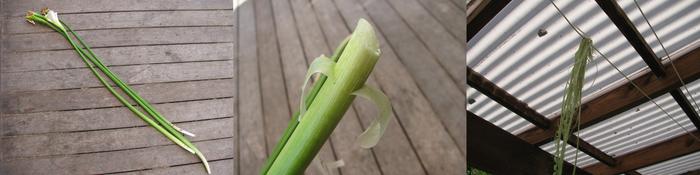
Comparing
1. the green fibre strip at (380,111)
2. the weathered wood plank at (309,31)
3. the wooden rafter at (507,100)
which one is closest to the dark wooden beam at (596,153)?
the wooden rafter at (507,100)

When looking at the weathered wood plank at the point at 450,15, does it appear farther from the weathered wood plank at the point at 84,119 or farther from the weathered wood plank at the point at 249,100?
the weathered wood plank at the point at 84,119

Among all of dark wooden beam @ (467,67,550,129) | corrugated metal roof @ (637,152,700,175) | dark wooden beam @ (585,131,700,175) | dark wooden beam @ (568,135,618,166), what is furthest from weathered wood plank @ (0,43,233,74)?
corrugated metal roof @ (637,152,700,175)

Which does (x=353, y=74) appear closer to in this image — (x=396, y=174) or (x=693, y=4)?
(x=396, y=174)

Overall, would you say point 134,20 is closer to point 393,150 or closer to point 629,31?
point 393,150

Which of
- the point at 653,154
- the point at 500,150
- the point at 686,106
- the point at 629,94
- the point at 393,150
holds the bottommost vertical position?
the point at 653,154

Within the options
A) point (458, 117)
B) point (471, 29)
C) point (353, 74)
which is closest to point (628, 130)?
point (471, 29)

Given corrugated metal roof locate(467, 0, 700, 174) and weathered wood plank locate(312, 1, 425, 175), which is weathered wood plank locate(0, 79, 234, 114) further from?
corrugated metal roof locate(467, 0, 700, 174)

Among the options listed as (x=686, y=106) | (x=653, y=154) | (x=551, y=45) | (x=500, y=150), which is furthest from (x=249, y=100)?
(x=653, y=154)
